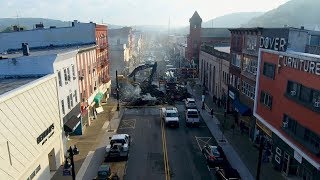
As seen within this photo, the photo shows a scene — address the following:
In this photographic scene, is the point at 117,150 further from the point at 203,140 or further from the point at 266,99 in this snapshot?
the point at 266,99

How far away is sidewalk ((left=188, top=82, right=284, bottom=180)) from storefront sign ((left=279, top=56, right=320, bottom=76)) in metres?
11.1

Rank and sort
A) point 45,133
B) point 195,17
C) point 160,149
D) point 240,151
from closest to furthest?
1. point 45,133
2. point 240,151
3. point 160,149
4. point 195,17

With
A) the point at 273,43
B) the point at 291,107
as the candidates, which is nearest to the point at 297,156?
the point at 291,107

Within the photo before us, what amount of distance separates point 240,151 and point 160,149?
9.63 m

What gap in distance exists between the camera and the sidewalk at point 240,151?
98.2 feet

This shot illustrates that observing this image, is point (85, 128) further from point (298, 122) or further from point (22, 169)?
point (298, 122)

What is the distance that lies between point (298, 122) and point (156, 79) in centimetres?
6179

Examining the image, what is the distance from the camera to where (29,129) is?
24.2 meters

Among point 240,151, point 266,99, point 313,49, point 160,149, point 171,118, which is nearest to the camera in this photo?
point 313,49

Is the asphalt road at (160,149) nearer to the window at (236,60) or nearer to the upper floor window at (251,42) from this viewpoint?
the window at (236,60)

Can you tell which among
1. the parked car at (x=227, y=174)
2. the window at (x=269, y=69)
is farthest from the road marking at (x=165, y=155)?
the window at (x=269, y=69)

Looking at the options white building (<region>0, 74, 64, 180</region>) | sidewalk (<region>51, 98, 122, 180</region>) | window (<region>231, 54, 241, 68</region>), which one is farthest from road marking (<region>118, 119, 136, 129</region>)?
window (<region>231, 54, 241, 68</region>)

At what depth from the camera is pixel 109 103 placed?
2336 inches

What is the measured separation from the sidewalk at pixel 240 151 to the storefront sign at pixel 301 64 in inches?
435
